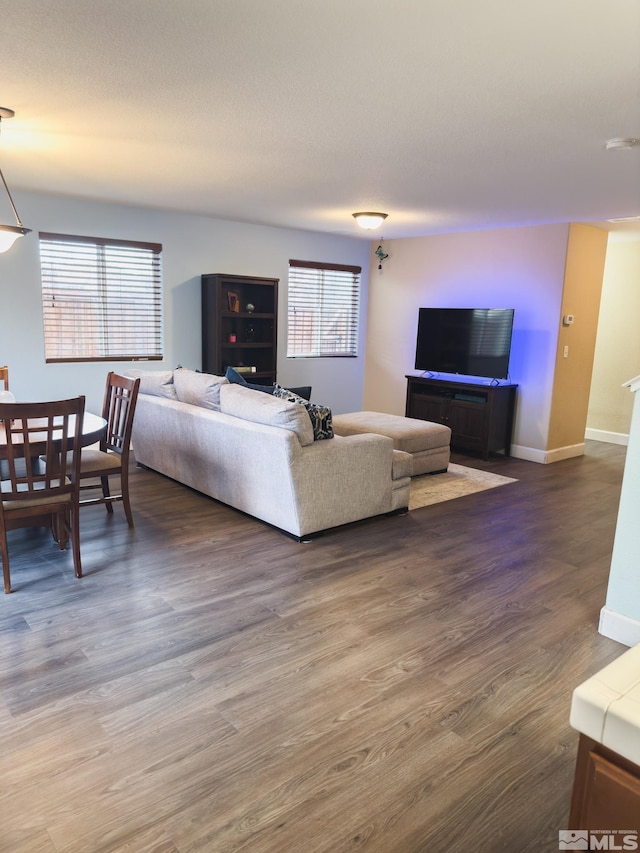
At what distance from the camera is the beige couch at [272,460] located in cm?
359

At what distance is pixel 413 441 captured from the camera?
5.11 m

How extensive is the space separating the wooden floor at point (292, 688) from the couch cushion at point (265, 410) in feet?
2.39

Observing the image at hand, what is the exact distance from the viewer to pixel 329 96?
2.53 m

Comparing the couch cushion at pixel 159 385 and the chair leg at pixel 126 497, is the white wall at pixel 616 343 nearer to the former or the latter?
the couch cushion at pixel 159 385

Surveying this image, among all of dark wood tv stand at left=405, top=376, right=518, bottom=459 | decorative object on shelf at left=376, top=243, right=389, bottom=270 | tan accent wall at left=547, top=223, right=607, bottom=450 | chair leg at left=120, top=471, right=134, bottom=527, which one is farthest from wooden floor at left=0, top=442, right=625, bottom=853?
decorative object on shelf at left=376, top=243, right=389, bottom=270

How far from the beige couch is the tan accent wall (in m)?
2.58

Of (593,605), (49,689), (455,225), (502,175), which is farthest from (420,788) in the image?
(455,225)

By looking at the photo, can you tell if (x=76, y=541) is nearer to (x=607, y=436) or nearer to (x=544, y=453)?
(x=544, y=453)

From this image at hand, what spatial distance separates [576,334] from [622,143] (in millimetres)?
3298

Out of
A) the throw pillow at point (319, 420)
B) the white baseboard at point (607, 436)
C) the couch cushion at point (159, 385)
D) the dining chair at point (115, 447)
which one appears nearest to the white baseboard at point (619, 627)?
the throw pillow at point (319, 420)

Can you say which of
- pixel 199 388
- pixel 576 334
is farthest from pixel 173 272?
pixel 576 334

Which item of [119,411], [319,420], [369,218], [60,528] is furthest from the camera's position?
[369,218]

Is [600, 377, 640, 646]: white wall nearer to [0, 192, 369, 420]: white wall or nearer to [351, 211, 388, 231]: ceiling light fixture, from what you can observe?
[351, 211, 388, 231]: ceiling light fixture

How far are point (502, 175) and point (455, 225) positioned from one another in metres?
2.30
